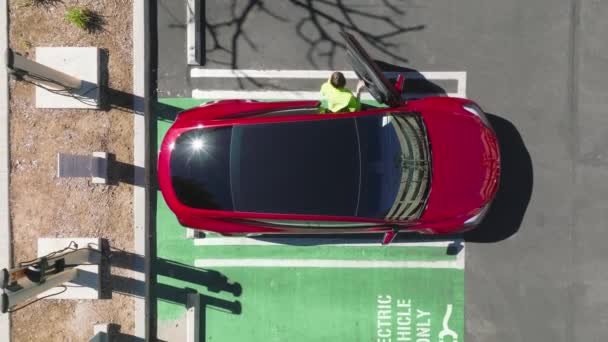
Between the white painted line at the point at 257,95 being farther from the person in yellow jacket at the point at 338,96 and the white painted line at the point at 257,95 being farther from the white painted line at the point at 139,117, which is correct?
the person in yellow jacket at the point at 338,96

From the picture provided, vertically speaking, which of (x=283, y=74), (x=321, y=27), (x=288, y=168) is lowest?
(x=288, y=168)

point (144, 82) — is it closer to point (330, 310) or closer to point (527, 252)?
point (330, 310)

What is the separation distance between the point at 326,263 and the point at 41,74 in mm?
4451

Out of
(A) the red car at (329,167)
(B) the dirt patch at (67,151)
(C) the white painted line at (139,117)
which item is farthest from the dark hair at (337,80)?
(B) the dirt patch at (67,151)

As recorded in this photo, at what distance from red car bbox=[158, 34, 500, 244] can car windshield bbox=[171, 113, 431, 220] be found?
0.01m

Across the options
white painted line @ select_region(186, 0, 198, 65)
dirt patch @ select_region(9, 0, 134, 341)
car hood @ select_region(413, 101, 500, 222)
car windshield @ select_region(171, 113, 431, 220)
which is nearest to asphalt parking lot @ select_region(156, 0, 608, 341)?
white painted line @ select_region(186, 0, 198, 65)

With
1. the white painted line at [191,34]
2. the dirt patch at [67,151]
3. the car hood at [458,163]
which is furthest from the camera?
the dirt patch at [67,151]

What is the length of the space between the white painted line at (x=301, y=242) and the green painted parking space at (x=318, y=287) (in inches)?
1.1

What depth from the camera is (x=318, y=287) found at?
677 centimetres

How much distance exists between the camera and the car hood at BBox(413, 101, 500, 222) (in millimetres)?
5770

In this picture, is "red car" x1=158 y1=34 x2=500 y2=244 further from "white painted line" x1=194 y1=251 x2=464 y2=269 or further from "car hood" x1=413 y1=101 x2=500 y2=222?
"white painted line" x1=194 y1=251 x2=464 y2=269

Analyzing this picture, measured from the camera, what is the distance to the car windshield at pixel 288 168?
215 inches

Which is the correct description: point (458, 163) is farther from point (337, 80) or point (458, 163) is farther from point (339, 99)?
point (337, 80)

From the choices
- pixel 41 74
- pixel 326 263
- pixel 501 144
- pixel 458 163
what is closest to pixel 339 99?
pixel 458 163
